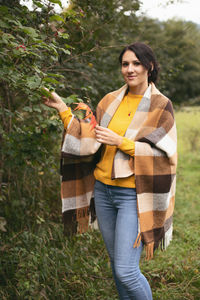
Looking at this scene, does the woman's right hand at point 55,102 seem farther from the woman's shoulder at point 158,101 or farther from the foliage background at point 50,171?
the woman's shoulder at point 158,101

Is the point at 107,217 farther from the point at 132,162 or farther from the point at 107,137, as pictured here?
the point at 107,137

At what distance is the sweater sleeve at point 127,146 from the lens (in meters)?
1.97

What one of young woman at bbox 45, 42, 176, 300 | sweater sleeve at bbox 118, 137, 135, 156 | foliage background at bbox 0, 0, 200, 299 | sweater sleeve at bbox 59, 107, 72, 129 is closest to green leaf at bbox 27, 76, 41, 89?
foliage background at bbox 0, 0, 200, 299

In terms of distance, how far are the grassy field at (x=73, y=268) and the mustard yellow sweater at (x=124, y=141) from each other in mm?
1018

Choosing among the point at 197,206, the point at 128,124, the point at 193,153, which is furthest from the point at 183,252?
the point at 193,153

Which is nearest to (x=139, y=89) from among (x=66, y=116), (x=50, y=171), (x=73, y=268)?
(x=66, y=116)

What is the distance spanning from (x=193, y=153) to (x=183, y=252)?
17.9 ft

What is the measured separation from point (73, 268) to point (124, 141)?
59.2 inches

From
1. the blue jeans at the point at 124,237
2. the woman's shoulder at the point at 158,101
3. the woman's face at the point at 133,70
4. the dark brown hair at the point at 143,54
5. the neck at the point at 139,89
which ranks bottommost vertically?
the blue jeans at the point at 124,237

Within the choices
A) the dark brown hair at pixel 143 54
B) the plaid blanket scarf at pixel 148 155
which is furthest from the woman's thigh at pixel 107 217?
the dark brown hair at pixel 143 54

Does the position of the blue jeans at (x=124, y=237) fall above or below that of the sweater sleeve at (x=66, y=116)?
below

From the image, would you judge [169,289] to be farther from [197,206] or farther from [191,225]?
[197,206]

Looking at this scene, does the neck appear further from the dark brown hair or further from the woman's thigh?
the woman's thigh

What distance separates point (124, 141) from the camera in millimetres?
1970
